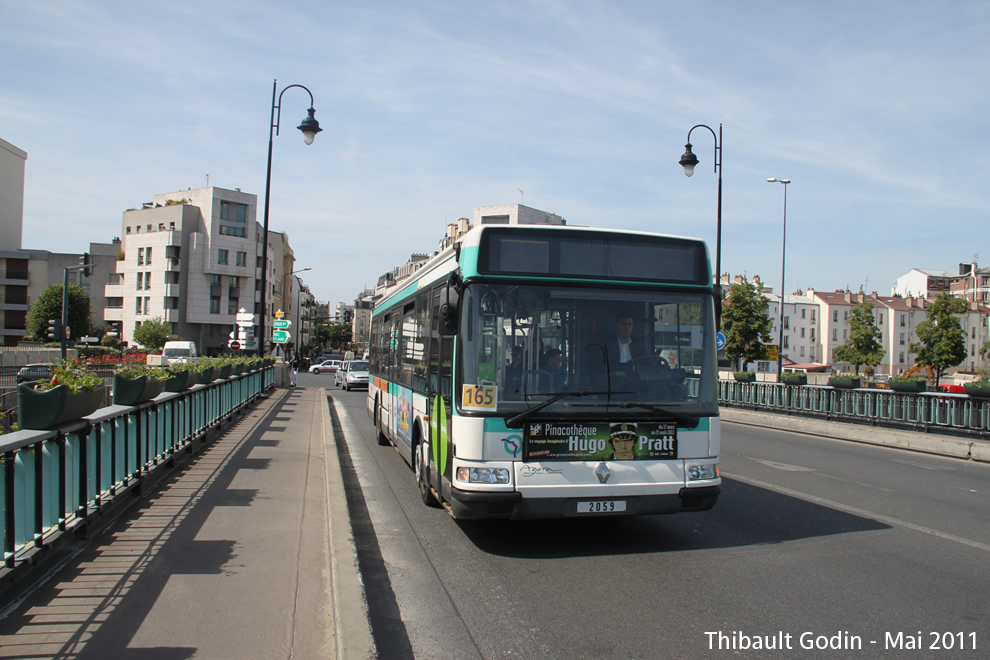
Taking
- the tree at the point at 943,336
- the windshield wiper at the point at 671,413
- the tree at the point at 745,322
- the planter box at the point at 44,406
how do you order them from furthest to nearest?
the tree at the point at 943,336 → the tree at the point at 745,322 → the windshield wiper at the point at 671,413 → the planter box at the point at 44,406

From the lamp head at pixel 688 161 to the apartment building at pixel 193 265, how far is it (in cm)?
6423

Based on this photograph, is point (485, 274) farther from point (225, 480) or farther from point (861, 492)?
point (861, 492)

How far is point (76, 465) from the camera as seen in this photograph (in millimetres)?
5809

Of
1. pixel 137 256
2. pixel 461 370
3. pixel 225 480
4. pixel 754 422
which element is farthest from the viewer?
pixel 137 256

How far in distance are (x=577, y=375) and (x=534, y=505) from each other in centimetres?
116

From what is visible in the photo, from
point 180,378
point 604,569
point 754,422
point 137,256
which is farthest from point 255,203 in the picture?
point 604,569

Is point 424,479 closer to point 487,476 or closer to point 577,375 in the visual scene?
point 487,476

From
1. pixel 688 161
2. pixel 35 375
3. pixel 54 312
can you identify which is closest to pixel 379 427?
pixel 35 375

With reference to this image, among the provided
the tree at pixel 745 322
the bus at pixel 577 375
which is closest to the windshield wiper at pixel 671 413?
the bus at pixel 577 375

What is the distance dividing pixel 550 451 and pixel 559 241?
1.89 meters

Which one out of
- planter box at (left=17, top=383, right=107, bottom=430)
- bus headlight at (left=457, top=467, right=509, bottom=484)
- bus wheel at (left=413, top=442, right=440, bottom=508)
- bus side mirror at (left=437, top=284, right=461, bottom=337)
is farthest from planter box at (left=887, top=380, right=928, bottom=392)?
planter box at (left=17, top=383, right=107, bottom=430)

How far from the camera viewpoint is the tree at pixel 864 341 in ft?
238

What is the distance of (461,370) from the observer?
6.53m

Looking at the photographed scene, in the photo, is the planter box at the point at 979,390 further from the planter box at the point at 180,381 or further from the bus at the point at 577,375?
the planter box at the point at 180,381
